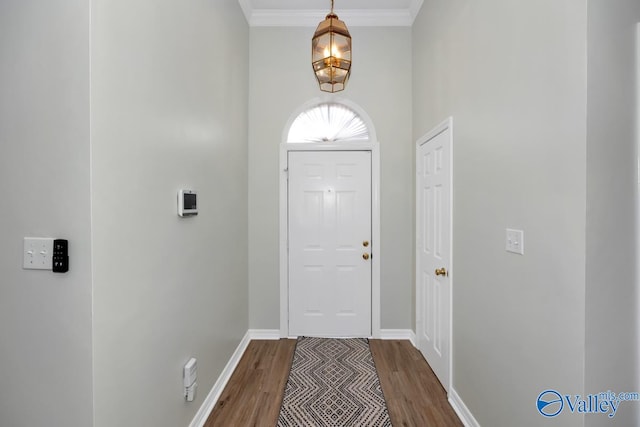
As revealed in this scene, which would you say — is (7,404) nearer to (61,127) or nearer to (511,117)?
(61,127)

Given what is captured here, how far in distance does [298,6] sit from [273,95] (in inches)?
34.1

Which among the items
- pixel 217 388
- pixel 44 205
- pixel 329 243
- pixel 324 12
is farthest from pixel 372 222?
pixel 44 205

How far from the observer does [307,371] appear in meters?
2.66

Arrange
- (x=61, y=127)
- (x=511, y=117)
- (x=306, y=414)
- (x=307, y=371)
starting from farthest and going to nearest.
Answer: (x=307, y=371) → (x=306, y=414) → (x=511, y=117) → (x=61, y=127)

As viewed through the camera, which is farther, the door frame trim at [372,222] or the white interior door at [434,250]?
the door frame trim at [372,222]

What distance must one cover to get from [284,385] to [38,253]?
192cm

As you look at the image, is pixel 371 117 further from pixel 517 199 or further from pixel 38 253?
pixel 38 253

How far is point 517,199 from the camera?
1.51 metres

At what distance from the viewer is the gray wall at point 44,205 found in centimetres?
109

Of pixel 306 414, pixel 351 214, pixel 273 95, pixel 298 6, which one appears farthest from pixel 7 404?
pixel 298 6

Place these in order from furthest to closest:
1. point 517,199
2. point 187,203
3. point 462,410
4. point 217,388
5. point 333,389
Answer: point 333,389 < point 217,388 < point 462,410 < point 187,203 < point 517,199


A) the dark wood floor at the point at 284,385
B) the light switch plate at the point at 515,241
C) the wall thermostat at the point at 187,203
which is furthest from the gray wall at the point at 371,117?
the light switch plate at the point at 515,241

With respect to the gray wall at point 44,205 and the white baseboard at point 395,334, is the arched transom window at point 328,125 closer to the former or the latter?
the white baseboard at point 395,334

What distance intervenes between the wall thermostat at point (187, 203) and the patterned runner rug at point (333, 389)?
4.73ft
